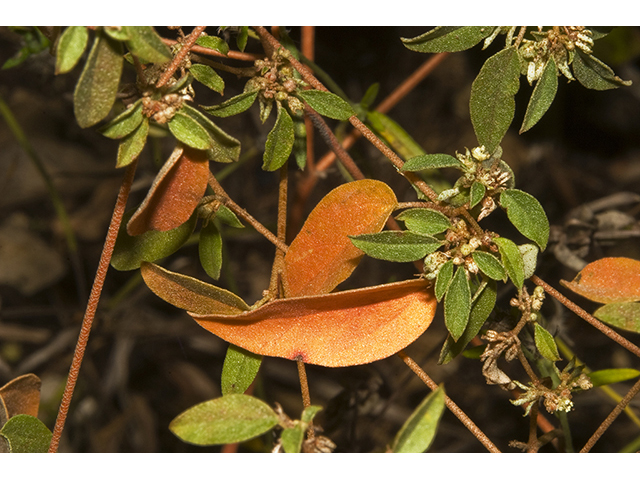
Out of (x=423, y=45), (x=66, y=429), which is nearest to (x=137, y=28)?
(x=423, y=45)

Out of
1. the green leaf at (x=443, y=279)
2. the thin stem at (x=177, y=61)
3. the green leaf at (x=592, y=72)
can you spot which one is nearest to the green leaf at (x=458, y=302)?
the green leaf at (x=443, y=279)

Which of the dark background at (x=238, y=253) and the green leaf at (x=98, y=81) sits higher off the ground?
the green leaf at (x=98, y=81)

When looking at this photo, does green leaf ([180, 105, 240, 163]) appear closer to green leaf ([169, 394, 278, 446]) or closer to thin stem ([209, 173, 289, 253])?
thin stem ([209, 173, 289, 253])

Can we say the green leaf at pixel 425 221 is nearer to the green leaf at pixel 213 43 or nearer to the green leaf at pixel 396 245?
the green leaf at pixel 396 245

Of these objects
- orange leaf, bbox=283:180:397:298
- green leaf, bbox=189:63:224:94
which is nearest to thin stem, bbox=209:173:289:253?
orange leaf, bbox=283:180:397:298

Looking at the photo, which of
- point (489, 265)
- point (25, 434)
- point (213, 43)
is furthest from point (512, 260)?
point (25, 434)

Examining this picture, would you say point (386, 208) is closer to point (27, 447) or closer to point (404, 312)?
point (404, 312)

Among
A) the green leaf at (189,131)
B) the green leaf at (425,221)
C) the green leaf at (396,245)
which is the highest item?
the green leaf at (189,131)

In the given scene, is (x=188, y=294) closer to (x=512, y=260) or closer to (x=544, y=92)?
(x=512, y=260)
